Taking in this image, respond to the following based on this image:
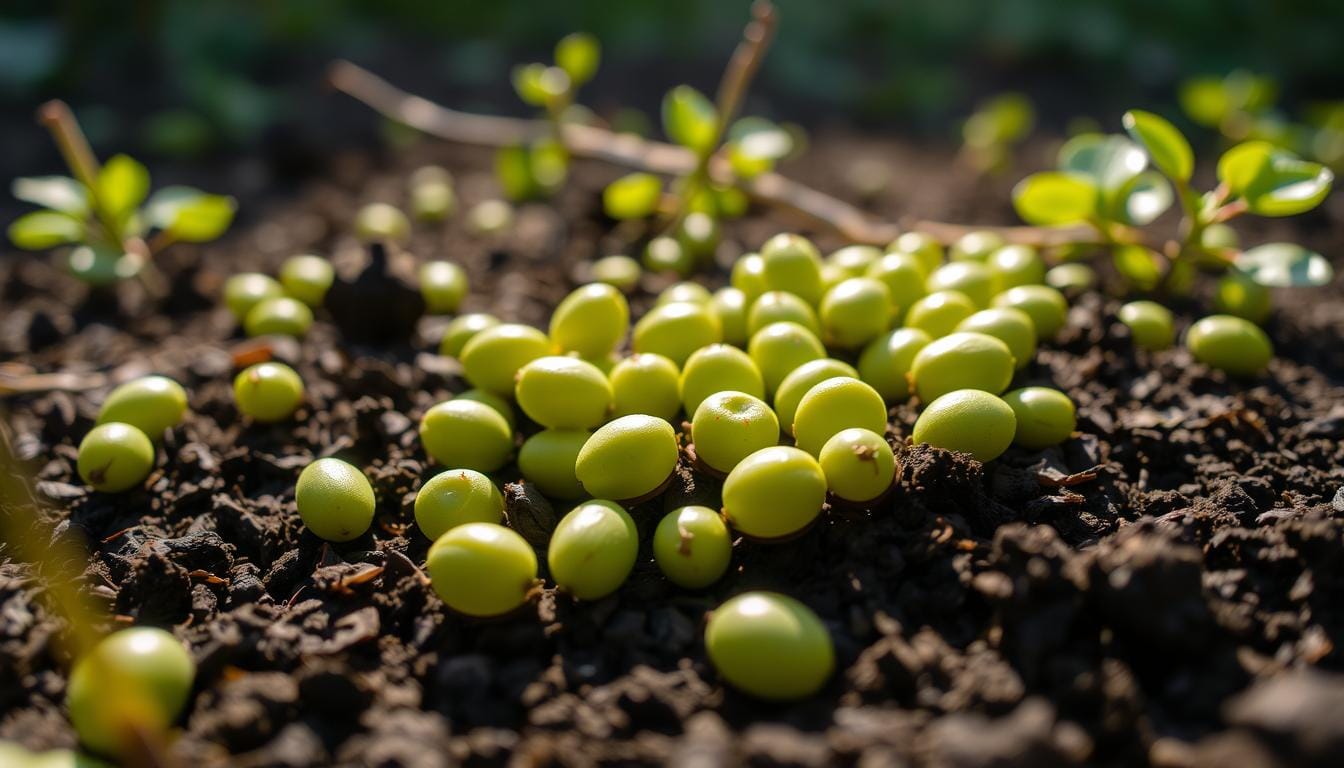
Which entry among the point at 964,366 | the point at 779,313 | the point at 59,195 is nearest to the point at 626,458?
the point at 779,313

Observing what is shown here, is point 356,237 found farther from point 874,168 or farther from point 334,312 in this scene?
point 874,168

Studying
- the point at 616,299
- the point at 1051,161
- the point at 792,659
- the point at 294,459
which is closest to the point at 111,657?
the point at 294,459

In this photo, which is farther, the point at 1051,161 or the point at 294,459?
the point at 1051,161

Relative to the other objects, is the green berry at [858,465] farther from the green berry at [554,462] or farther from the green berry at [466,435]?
the green berry at [466,435]

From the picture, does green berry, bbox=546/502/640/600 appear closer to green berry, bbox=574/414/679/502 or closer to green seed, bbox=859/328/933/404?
green berry, bbox=574/414/679/502

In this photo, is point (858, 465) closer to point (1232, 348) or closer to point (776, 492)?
point (776, 492)

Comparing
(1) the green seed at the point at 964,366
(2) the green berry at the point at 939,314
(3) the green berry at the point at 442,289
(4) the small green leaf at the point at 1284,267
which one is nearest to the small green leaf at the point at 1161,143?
(4) the small green leaf at the point at 1284,267

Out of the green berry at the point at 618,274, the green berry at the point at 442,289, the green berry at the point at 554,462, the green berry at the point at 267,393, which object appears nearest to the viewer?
the green berry at the point at 554,462
